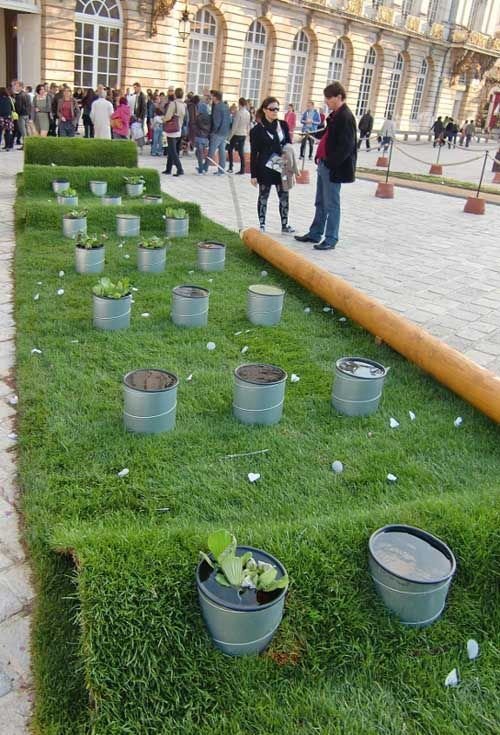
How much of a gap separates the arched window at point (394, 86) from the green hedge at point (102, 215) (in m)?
31.7

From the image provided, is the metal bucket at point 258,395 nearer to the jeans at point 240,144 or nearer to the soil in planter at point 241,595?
the soil in planter at point 241,595

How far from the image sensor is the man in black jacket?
7.89m

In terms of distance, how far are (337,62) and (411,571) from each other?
113ft

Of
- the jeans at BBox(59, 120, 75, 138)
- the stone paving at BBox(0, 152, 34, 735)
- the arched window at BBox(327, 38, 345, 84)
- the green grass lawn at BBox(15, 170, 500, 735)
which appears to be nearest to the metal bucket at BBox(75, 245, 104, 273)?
the green grass lawn at BBox(15, 170, 500, 735)

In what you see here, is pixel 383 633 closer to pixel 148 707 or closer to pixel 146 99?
pixel 148 707

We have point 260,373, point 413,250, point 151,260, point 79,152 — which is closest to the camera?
point 260,373

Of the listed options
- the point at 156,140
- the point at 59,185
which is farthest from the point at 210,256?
the point at 156,140

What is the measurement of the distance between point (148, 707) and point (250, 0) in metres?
29.0

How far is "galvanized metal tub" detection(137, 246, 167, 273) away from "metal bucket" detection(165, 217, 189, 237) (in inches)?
68.2

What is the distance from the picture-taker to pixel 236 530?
2898 millimetres

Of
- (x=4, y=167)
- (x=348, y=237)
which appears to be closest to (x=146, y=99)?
(x=4, y=167)

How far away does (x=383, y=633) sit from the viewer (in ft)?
8.70

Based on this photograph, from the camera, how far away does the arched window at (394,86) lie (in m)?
37.4

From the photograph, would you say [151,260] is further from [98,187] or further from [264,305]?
[98,187]
